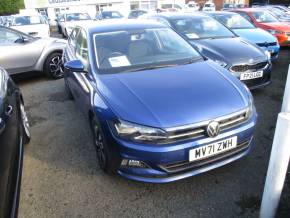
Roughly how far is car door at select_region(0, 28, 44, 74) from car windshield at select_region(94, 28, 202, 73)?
3.33 m

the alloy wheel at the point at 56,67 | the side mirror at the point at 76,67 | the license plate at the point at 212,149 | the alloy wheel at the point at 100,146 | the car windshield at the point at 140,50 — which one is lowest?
the alloy wheel at the point at 56,67

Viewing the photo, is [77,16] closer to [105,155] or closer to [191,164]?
[105,155]

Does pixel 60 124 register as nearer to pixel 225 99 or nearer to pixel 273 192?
pixel 225 99

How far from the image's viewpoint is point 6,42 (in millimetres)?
6242

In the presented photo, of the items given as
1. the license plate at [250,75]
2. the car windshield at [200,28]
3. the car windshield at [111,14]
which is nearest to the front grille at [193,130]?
the license plate at [250,75]

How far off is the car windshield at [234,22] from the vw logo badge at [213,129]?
17.8 feet

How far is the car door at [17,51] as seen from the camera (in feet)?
20.2

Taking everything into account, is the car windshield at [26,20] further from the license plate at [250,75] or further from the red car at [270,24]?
the license plate at [250,75]

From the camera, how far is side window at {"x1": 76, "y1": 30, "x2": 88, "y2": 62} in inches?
146

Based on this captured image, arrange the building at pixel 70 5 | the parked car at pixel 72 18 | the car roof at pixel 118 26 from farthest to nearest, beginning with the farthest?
the building at pixel 70 5 → the parked car at pixel 72 18 → the car roof at pixel 118 26

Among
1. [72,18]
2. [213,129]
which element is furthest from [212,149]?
[72,18]

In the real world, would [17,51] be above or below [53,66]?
above

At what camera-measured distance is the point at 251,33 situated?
6.71 m

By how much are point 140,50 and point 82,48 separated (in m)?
0.92
